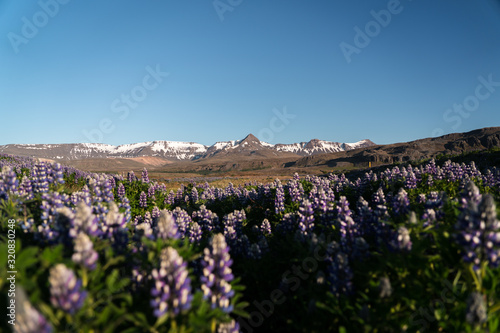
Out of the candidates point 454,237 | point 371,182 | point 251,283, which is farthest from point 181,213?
point 371,182

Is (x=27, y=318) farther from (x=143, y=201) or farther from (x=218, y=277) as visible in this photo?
(x=143, y=201)

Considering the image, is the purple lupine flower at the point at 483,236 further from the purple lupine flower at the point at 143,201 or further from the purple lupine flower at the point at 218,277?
the purple lupine flower at the point at 143,201

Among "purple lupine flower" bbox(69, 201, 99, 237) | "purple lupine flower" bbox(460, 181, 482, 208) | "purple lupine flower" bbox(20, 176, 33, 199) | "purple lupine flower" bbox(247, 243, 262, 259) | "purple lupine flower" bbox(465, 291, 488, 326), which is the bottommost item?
"purple lupine flower" bbox(247, 243, 262, 259)

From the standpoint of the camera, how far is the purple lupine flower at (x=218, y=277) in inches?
138

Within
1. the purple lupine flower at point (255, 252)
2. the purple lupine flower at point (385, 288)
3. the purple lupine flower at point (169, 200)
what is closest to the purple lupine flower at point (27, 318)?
the purple lupine flower at point (385, 288)

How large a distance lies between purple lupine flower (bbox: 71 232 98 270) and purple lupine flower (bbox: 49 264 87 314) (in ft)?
1.65

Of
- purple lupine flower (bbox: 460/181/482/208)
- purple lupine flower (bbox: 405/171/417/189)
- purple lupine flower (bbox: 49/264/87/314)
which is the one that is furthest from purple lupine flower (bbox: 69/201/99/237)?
purple lupine flower (bbox: 405/171/417/189)

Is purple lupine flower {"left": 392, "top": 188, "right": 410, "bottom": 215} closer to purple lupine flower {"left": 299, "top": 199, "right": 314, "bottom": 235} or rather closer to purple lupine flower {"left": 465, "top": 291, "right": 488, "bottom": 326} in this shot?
purple lupine flower {"left": 299, "top": 199, "right": 314, "bottom": 235}

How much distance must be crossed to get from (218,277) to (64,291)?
188cm

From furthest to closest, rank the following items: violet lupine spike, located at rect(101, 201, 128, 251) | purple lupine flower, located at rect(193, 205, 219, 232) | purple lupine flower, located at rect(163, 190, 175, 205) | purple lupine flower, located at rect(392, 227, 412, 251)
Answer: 1. purple lupine flower, located at rect(163, 190, 175, 205)
2. purple lupine flower, located at rect(193, 205, 219, 232)
3. violet lupine spike, located at rect(101, 201, 128, 251)
4. purple lupine flower, located at rect(392, 227, 412, 251)

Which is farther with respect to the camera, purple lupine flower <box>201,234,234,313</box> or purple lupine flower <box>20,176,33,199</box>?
purple lupine flower <box>20,176,33,199</box>

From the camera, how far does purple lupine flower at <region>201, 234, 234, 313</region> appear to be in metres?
3.50

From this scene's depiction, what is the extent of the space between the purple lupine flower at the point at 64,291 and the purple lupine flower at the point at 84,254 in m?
0.50

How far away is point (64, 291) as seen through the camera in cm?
234
